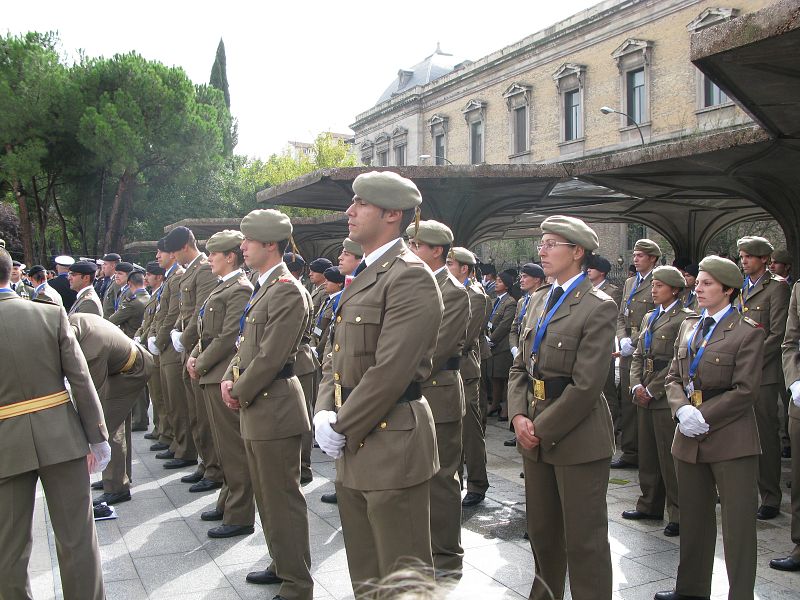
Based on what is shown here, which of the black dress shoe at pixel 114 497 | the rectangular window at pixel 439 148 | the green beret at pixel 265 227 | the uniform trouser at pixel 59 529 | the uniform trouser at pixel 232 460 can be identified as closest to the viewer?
the uniform trouser at pixel 59 529

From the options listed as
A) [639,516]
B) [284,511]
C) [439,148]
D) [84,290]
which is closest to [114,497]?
[84,290]

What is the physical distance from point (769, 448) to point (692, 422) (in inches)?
101

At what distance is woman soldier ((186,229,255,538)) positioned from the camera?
540 cm

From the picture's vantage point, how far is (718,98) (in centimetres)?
2891

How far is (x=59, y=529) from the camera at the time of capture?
3895 millimetres

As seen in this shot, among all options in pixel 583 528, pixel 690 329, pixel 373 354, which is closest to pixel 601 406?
pixel 583 528

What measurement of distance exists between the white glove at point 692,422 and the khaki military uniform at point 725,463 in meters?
0.06

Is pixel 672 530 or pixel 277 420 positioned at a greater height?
pixel 277 420

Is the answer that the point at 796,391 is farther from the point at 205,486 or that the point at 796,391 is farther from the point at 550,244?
the point at 205,486

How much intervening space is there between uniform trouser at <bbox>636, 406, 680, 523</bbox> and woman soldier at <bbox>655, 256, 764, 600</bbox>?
1217 millimetres

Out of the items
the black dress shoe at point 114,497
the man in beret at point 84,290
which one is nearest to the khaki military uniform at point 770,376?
the black dress shoe at point 114,497

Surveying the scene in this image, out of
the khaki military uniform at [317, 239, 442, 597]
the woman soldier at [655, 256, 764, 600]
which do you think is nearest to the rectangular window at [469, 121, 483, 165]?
the woman soldier at [655, 256, 764, 600]

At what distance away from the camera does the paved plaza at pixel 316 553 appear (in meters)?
4.51

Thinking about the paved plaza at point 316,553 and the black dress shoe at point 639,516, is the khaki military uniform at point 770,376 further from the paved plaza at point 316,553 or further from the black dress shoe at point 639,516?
the black dress shoe at point 639,516
